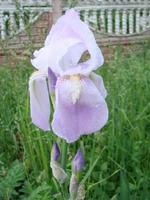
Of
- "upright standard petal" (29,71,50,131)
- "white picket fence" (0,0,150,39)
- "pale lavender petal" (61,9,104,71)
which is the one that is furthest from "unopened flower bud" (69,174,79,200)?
"white picket fence" (0,0,150,39)

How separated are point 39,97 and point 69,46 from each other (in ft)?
0.48

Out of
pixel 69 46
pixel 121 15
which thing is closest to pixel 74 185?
pixel 69 46

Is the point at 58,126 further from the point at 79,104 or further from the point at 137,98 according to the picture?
the point at 137,98

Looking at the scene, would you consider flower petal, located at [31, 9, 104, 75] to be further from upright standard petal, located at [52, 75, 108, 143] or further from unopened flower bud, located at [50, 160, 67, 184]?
unopened flower bud, located at [50, 160, 67, 184]

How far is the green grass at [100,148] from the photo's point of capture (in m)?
1.92

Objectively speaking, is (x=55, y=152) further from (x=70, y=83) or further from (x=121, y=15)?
(x=121, y=15)

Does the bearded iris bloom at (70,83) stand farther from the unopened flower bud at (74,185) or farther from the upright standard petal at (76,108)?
the unopened flower bud at (74,185)

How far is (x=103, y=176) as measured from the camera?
2143 millimetres

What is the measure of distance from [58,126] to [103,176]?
3.46 ft

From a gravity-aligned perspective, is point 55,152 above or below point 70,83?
below

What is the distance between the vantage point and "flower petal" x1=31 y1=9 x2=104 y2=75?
117 centimetres

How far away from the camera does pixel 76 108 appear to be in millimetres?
1128

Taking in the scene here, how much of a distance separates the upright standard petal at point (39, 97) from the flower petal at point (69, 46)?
4cm

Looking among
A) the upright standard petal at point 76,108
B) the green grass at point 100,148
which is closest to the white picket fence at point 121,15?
the green grass at point 100,148
